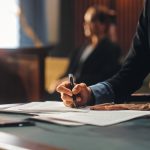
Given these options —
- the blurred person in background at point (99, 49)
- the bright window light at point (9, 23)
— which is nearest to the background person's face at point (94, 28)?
the blurred person in background at point (99, 49)

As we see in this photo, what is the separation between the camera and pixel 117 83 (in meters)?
2.16

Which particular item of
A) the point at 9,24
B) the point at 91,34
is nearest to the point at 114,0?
the point at 9,24

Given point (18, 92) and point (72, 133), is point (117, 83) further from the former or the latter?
point (18, 92)

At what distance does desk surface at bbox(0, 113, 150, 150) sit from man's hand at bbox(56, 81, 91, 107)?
0.38 m

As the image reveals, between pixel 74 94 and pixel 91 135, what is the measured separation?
59cm

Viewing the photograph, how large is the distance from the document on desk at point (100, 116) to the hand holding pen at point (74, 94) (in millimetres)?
224

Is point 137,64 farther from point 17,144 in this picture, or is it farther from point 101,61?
point 101,61

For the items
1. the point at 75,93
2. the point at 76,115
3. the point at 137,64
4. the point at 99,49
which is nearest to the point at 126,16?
the point at 99,49

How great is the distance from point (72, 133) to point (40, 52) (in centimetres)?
359

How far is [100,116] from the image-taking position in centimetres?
157

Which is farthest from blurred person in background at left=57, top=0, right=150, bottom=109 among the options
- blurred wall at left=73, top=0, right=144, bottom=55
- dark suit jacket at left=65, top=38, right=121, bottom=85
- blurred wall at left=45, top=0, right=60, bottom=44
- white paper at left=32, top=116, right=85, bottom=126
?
blurred wall at left=45, top=0, right=60, bottom=44

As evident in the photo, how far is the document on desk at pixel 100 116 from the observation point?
1.49 metres

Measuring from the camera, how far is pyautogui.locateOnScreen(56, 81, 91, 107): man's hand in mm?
1888

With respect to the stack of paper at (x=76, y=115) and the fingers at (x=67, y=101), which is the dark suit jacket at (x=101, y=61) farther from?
the stack of paper at (x=76, y=115)
